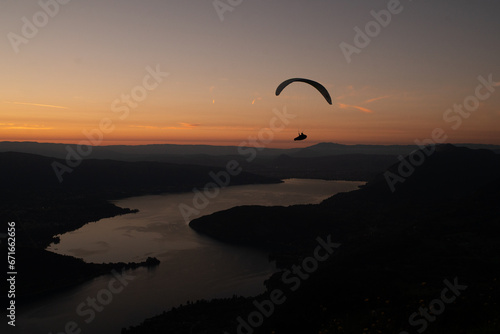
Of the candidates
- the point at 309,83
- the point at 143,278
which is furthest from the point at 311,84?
the point at 143,278

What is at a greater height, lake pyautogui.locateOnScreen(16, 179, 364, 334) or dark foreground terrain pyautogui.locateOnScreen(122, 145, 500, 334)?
dark foreground terrain pyautogui.locateOnScreen(122, 145, 500, 334)

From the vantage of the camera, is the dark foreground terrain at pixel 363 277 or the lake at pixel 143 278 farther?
the lake at pixel 143 278

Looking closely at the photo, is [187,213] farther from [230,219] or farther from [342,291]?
[342,291]

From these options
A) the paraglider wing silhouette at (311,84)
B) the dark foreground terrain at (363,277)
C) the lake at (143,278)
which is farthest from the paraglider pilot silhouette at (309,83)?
the lake at (143,278)

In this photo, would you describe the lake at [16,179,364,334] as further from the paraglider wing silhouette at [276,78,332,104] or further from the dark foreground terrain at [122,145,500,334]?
the paraglider wing silhouette at [276,78,332,104]

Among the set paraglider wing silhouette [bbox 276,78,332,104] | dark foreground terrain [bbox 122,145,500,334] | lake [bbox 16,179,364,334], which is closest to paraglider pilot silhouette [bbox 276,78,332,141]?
paraglider wing silhouette [bbox 276,78,332,104]

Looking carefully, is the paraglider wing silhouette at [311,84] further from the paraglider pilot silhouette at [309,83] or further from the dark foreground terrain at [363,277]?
the dark foreground terrain at [363,277]

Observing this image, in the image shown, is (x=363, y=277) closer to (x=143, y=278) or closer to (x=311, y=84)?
(x=311, y=84)
